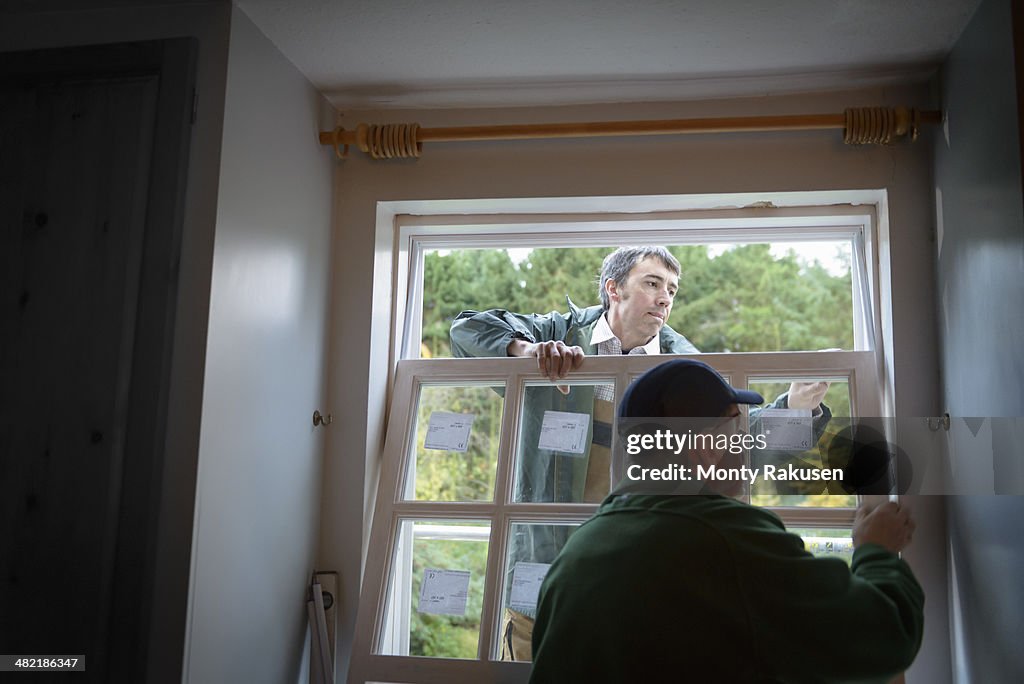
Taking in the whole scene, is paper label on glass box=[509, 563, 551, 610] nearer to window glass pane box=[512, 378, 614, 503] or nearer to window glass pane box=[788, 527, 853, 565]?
window glass pane box=[512, 378, 614, 503]

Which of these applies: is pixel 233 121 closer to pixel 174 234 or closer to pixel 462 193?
Answer: pixel 174 234

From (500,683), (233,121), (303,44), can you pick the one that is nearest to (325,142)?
(303,44)

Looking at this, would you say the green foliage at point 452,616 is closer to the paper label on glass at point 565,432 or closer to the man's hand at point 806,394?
the paper label on glass at point 565,432

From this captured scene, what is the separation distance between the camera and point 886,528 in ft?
4.31

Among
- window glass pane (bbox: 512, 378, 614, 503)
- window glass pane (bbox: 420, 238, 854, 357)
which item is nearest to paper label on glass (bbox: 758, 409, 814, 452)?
window glass pane (bbox: 512, 378, 614, 503)

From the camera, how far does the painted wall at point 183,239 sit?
4.91ft

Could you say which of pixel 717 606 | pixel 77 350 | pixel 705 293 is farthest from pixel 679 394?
pixel 705 293

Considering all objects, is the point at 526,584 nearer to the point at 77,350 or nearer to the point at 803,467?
the point at 803,467

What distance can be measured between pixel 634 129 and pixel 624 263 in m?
0.41

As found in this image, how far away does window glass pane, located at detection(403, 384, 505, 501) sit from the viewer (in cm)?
211

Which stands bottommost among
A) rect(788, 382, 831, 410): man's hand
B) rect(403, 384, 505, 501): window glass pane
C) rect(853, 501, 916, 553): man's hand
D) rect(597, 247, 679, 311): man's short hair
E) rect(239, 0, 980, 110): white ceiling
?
rect(853, 501, 916, 553): man's hand

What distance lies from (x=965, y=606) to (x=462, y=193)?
60.6 inches

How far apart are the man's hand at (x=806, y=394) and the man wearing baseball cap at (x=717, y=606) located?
684 millimetres

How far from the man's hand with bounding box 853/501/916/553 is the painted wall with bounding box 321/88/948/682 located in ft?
2.05
